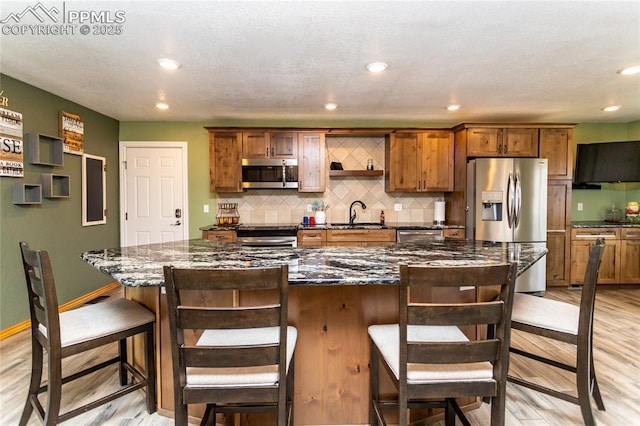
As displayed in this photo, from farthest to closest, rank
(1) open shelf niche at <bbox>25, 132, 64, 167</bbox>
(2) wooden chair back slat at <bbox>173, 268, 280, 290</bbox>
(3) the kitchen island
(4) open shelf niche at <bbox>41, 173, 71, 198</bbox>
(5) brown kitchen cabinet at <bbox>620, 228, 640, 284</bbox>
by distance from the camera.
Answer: (5) brown kitchen cabinet at <bbox>620, 228, 640, 284</bbox>, (4) open shelf niche at <bbox>41, 173, 71, 198</bbox>, (1) open shelf niche at <bbox>25, 132, 64, 167</bbox>, (3) the kitchen island, (2) wooden chair back slat at <bbox>173, 268, 280, 290</bbox>

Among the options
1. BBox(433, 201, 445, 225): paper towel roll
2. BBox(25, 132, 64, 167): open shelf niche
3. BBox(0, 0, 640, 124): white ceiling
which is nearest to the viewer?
BBox(0, 0, 640, 124): white ceiling

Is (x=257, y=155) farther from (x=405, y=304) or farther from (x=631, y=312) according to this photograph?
(x=631, y=312)

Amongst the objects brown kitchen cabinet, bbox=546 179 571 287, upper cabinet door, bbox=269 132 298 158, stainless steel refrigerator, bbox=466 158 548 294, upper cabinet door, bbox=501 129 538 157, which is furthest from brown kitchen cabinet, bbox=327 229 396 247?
brown kitchen cabinet, bbox=546 179 571 287

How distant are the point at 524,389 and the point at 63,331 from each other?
2693mm

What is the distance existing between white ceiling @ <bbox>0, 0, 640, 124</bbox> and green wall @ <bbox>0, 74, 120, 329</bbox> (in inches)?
8.7

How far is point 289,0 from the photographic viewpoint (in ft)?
6.14

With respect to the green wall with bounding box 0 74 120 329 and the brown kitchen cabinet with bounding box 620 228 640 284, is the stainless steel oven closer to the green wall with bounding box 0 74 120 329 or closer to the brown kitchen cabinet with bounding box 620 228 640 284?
the green wall with bounding box 0 74 120 329

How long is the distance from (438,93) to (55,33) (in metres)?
3.32

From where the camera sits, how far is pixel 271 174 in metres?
4.52

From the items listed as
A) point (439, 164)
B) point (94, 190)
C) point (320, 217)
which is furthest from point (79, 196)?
point (439, 164)

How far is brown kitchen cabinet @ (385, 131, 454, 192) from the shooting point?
15.1ft

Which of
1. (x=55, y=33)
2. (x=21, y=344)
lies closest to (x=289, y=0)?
(x=55, y=33)

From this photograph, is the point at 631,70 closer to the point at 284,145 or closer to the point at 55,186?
the point at 284,145

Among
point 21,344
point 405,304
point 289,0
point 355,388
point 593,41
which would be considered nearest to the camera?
point 405,304
